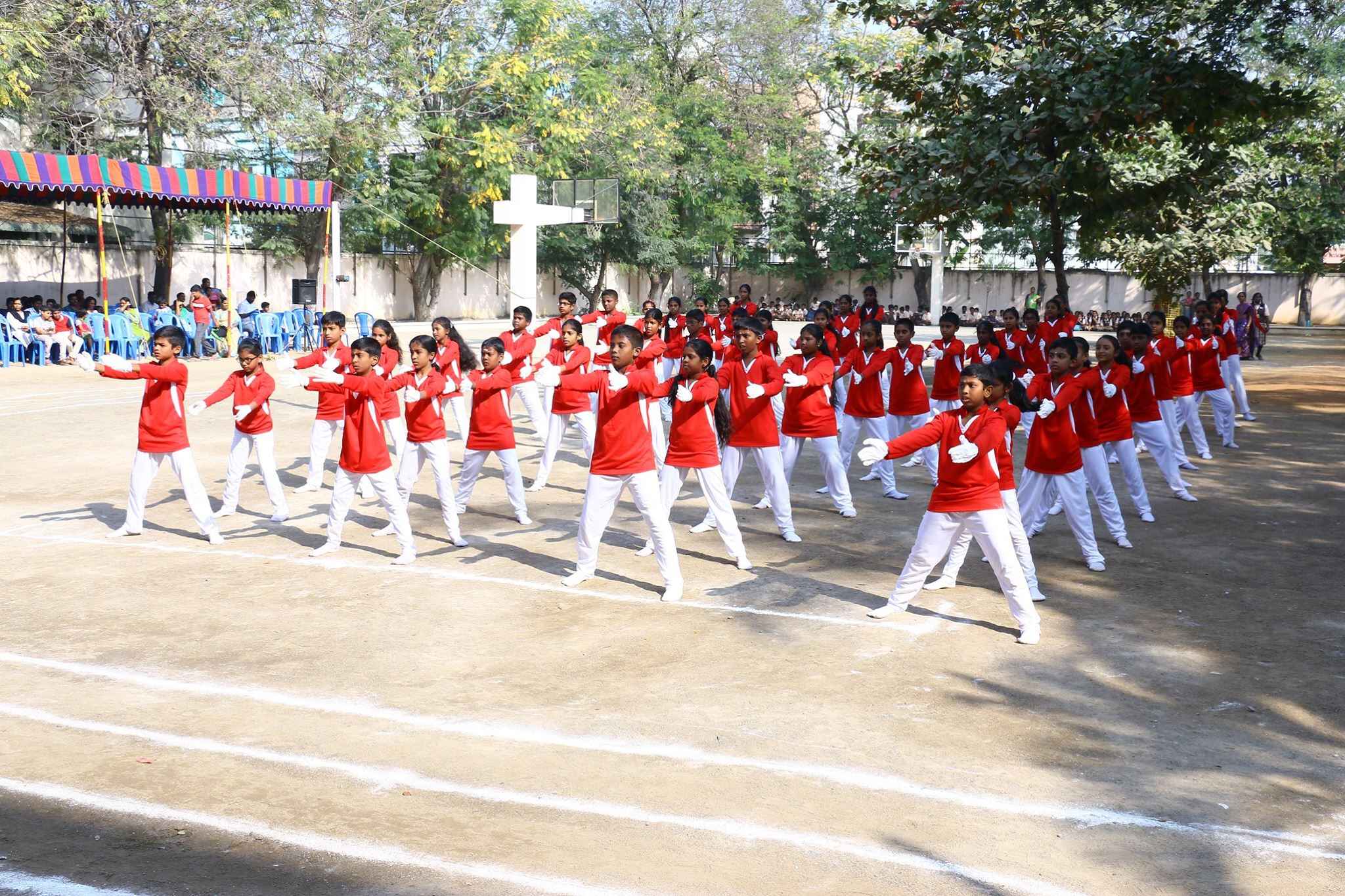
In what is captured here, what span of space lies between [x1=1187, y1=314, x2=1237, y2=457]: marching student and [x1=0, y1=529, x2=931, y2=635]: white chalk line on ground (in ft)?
27.5

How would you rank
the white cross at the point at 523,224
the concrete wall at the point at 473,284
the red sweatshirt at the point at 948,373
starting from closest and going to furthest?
the red sweatshirt at the point at 948,373 < the white cross at the point at 523,224 < the concrete wall at the point at 473,284

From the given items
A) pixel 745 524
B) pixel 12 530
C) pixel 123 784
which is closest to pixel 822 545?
pixel 745 524

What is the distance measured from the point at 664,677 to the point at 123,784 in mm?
2632

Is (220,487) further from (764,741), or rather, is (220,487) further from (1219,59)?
(1219,59)

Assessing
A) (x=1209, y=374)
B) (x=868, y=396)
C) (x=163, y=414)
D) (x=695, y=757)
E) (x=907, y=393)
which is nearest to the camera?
(x=695, y=757)

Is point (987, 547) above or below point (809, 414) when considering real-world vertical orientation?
below

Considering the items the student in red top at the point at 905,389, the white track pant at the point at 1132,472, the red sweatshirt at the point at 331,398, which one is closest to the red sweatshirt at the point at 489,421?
the red sweatshirt at the point at 331,398

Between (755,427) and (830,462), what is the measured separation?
113 cm

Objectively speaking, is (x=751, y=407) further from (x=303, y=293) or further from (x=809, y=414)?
(x=303, y=293)

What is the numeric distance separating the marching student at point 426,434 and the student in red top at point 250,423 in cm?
108

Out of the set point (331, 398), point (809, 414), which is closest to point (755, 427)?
point (809, 414)

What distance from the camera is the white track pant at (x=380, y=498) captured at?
8.59 meters

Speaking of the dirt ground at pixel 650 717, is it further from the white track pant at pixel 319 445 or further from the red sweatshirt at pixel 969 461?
the white track pant at pixel 319 445

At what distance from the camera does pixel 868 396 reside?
38.4 ft
